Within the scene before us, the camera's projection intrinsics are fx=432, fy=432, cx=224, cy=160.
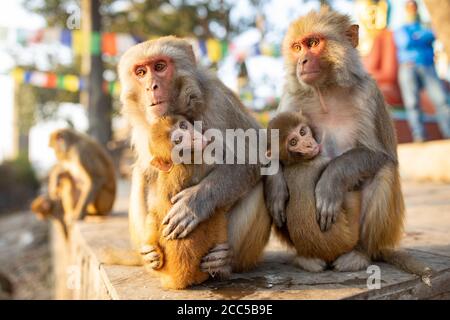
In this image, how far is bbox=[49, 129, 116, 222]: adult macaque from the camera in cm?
522

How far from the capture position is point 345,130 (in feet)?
7.33

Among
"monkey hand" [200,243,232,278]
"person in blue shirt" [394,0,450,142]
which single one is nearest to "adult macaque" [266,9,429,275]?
"monkey hand" [200,243,232,278]

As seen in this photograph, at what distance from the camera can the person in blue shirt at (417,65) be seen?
5.89 m

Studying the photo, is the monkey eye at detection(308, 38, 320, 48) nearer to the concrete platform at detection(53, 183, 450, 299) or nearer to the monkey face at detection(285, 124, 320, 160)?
the monkey face at detection(285, 124, 320, 160)

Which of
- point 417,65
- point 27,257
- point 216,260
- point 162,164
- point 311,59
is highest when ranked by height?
point 417,65

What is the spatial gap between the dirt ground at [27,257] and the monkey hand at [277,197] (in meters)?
4.87

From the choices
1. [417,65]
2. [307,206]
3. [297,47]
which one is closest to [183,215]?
[307,206]

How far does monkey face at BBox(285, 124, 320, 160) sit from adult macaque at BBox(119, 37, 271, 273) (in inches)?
7.8

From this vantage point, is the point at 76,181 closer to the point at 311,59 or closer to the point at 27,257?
the point at 27,257

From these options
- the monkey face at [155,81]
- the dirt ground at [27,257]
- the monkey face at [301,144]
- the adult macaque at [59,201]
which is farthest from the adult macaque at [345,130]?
the dirt ground at [27,257]

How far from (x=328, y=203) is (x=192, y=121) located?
743mm

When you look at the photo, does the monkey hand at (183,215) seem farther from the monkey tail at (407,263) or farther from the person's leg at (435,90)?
the person's leg at (435,90)

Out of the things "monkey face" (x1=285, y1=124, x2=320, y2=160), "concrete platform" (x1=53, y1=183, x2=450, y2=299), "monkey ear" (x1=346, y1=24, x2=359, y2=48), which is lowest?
"concrete platform" (x1=53, y1=183, x2=450, y2=299)

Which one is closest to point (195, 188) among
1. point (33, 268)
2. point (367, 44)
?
point (33, 268)
